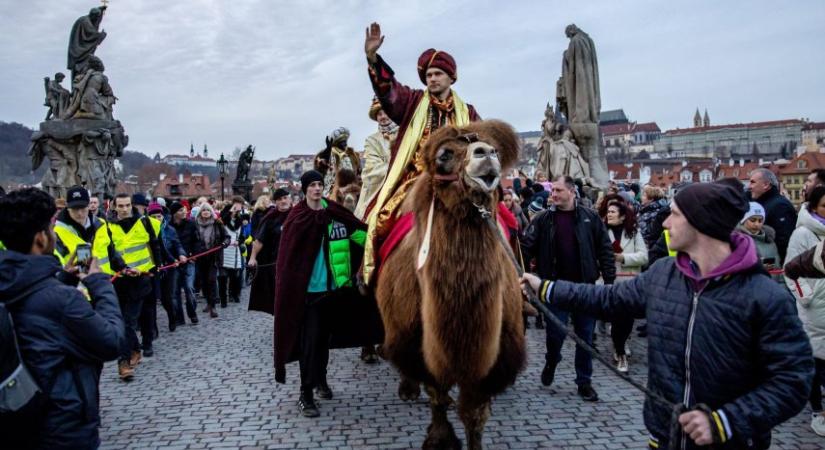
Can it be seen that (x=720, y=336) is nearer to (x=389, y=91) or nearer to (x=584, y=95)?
(x=389, y=91)

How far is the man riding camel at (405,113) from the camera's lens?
5.11m

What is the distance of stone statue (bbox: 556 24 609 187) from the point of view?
1293 cm

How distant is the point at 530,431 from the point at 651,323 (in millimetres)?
2768

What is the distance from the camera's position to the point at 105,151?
50.4 feet

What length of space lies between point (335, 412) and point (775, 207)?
557 cm

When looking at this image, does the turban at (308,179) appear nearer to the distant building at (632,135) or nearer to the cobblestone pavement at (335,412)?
the cobblestone pavement at (335,412)

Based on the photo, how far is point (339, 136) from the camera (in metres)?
9.69

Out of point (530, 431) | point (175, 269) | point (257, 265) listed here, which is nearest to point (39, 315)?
point (530, 431)

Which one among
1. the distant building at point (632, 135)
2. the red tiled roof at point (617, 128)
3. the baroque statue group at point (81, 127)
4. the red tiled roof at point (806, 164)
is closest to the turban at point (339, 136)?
the baroque statue group at point (81, 127)

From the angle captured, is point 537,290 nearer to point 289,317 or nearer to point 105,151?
point 289,317

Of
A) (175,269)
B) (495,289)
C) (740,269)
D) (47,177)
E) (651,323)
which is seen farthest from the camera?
(47,177)

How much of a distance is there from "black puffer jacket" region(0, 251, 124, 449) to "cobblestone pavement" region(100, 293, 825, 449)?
7.62 ft

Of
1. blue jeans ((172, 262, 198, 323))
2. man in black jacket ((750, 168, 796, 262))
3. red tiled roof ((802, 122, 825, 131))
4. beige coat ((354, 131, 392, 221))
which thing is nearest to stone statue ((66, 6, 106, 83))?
blue jeans ((172, 262, 198, 323))

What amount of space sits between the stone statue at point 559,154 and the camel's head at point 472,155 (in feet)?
30.0
